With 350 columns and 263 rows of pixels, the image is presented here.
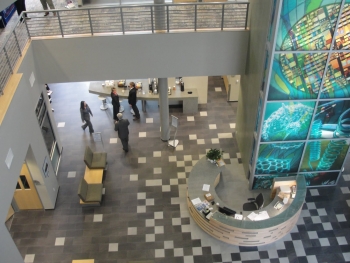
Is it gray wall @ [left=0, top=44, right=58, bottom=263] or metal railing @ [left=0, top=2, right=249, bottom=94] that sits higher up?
metal railing @ [left=0, top=2, right=249, bottom=94]

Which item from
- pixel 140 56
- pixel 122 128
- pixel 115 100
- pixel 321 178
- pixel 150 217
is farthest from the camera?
pixel 115 100

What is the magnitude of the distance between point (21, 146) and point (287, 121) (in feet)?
20.8

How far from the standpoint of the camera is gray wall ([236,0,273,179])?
833cm

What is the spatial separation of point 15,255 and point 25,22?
5.70 m

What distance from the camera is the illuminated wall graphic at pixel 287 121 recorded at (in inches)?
342

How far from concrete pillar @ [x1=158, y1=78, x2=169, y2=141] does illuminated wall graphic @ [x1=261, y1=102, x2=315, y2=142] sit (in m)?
3.45

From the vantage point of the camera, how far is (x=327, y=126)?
30.3 feet

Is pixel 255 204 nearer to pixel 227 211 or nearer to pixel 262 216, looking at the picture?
pixel 262 216

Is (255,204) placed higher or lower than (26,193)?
lower

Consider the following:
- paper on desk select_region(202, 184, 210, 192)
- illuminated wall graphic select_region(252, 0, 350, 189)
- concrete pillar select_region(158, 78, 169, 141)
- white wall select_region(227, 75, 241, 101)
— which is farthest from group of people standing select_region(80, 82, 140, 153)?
illuminated wall graphic select_region(252, 0, 350, 189)

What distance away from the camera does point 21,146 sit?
8016mm

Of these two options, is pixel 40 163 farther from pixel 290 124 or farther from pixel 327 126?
pixel 327 126

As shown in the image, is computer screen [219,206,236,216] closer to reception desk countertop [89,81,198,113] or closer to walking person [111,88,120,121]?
reception desk countertop [89,81,198,113]

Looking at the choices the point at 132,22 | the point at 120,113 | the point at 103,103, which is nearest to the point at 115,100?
the point at 120,113
